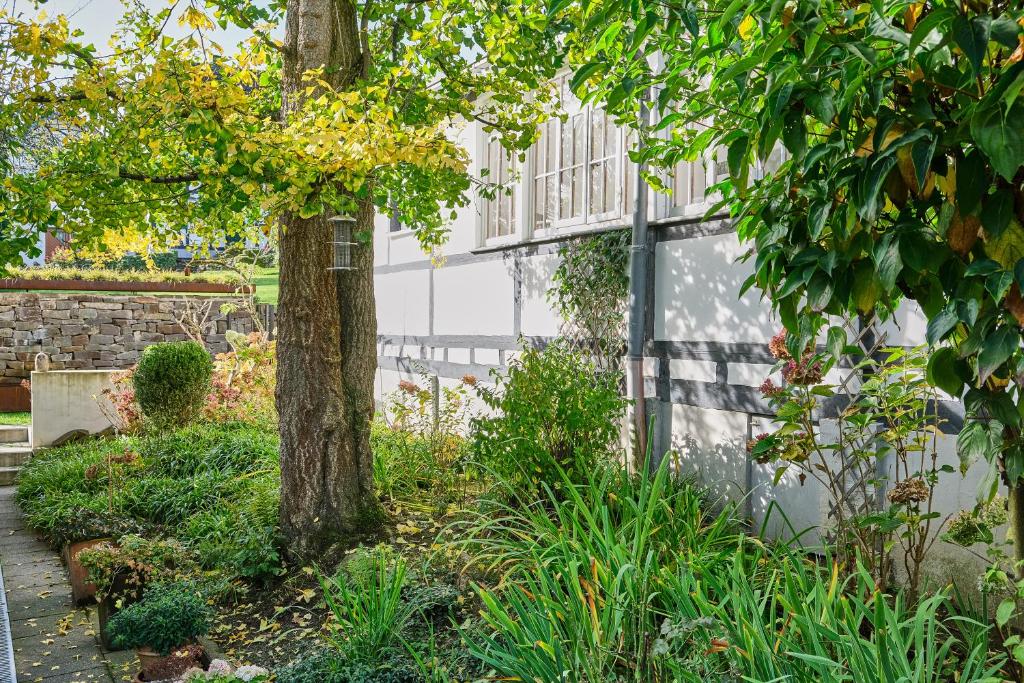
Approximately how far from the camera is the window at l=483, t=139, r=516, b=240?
821cm

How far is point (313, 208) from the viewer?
4.40 metres

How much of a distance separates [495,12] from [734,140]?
3.78m

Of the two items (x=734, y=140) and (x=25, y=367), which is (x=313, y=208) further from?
(x=25, y=367)

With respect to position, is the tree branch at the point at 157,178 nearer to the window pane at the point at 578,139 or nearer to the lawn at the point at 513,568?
the lawn at the point at 513,568

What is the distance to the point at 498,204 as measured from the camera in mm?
8336

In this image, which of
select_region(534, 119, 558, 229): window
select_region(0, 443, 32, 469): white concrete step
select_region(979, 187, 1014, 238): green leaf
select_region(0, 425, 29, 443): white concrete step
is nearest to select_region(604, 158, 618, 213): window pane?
select_region(534, 119, 558, 229): window

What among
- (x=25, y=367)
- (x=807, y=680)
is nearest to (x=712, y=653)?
(x=807, y=680)

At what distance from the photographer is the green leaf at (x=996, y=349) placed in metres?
1.74

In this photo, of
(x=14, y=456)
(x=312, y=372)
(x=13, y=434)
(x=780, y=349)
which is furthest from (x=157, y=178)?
(x=13, y=434)

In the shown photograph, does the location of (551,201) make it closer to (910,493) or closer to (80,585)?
(80,585)

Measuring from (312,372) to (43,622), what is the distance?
2.06 metres

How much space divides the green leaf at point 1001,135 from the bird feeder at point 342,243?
4.08m

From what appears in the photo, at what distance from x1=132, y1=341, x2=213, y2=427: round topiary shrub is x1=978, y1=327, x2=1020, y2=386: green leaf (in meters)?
8.59

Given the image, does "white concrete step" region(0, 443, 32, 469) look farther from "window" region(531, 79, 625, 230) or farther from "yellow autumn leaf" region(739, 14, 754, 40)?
"yellow autumn leaf" region(739, 14, 754, 40)
